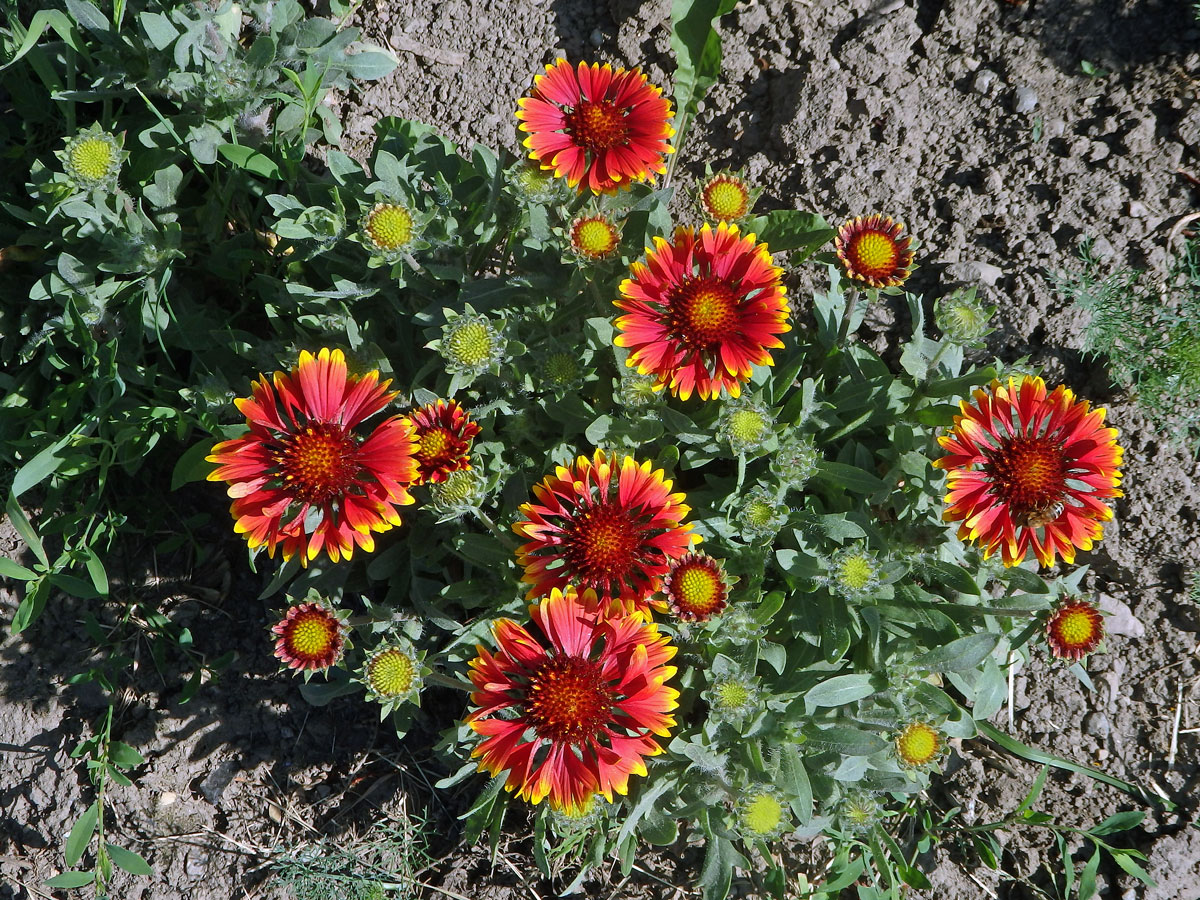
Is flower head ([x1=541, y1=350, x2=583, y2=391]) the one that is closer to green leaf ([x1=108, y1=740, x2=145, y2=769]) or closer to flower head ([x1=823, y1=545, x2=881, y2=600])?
flower head ([x1=823, y1=545, x2=881, y2=600])

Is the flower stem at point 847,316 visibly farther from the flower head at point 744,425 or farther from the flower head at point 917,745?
the flower head at point 917,745

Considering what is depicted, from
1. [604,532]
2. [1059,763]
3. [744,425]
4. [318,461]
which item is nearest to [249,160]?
[318,461]

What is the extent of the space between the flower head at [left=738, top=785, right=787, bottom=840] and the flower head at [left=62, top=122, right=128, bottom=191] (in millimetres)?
2693

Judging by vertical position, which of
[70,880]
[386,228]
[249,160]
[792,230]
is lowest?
[70,880]

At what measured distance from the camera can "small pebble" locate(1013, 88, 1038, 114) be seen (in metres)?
3.24

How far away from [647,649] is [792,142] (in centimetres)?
207

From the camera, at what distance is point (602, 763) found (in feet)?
7.75

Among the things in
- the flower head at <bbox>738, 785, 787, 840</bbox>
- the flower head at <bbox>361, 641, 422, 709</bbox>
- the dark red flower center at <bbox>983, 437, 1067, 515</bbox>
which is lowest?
the flower head at <bbox>738, 785, 787, 840</bbox>

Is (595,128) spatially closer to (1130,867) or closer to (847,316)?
(847,316)

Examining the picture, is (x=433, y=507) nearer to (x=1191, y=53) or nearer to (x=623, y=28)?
(x=623, y=28)

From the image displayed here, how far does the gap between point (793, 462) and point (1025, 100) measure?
1756mm

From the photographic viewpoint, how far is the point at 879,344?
3305mm

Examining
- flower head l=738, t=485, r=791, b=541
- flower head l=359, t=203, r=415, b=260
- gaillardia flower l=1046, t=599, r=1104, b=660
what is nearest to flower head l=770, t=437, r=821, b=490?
flower head l=738, t=485, r=791, b=541

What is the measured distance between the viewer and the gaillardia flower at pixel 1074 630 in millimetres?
2590
